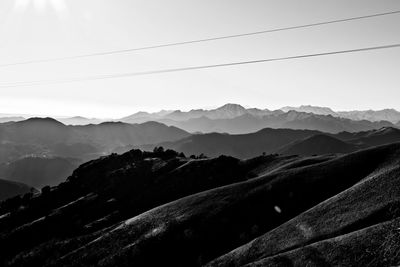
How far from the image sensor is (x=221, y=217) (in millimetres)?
57156

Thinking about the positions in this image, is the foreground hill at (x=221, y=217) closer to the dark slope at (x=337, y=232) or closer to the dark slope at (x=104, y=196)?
the dark slope at (x=337, y=232)

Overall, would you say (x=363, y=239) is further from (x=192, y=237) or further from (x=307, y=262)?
(x=192, y=237)

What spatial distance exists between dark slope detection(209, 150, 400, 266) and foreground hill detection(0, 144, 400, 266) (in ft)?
0.45

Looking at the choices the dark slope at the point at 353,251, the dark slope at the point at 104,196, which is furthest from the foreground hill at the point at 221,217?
the dark slope at the point at 104,196

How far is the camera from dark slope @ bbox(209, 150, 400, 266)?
108 feet

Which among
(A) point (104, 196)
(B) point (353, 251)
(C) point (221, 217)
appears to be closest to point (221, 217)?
(C) point (221, 217)

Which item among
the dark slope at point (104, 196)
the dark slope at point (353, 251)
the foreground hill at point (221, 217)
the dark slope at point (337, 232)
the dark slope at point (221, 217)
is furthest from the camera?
the dark slope at point (104, 196)

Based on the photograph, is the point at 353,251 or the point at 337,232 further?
the point at 337,232

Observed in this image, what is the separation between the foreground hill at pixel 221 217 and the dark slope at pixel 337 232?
139mm

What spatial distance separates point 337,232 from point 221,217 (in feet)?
70.8

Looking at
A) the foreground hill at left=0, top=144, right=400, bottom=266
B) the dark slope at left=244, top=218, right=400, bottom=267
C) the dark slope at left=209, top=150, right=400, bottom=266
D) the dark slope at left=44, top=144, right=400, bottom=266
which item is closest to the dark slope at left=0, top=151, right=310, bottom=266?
the foreground hill at left=0, top=144, right=400, bottom=266

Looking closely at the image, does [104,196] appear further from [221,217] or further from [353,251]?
[353,251]

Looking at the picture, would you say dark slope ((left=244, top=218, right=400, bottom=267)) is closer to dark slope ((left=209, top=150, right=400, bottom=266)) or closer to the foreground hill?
dark slope ((left=209, top=150, right=400, bottom=266))

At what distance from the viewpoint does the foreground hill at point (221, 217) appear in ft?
130
